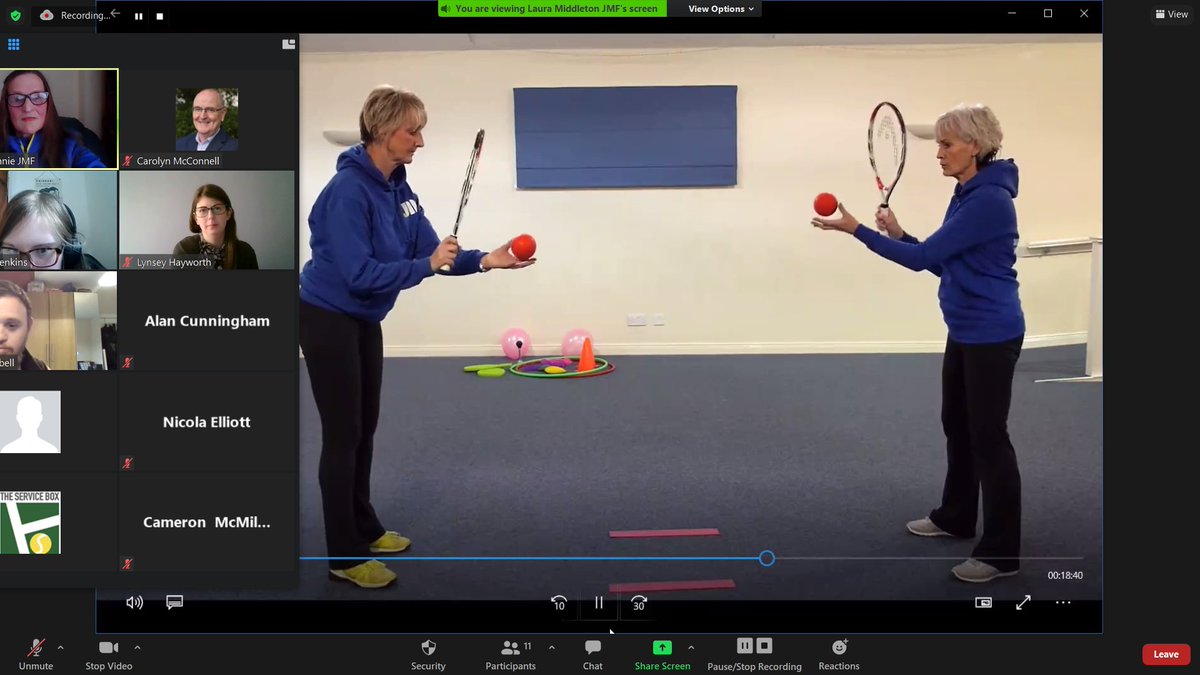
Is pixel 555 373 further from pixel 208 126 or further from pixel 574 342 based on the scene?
pixel 208 126

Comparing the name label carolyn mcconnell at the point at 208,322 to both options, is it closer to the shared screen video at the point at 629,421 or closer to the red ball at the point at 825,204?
the shared screen video at the point at 629,421

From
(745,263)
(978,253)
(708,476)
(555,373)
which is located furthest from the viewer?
(745,263)

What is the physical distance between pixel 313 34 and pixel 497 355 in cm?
518

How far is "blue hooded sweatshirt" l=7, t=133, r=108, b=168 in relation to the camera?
1.41 meters

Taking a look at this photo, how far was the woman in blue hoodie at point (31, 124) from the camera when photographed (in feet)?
4.61

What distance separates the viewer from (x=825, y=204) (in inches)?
86.2

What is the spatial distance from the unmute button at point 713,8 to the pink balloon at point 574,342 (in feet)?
17.2

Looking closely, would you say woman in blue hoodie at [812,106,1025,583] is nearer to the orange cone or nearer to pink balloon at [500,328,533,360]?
pink balloon at [500,328,533,360]

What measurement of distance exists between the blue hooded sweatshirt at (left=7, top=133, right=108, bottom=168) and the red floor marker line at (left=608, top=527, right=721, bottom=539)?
114 cm

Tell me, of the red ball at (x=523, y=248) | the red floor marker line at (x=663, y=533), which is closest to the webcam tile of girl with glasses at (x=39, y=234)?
the red ball at (x=523, y=248)

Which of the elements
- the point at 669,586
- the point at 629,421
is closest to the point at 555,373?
the point at 629,421

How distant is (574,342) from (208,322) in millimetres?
5424
